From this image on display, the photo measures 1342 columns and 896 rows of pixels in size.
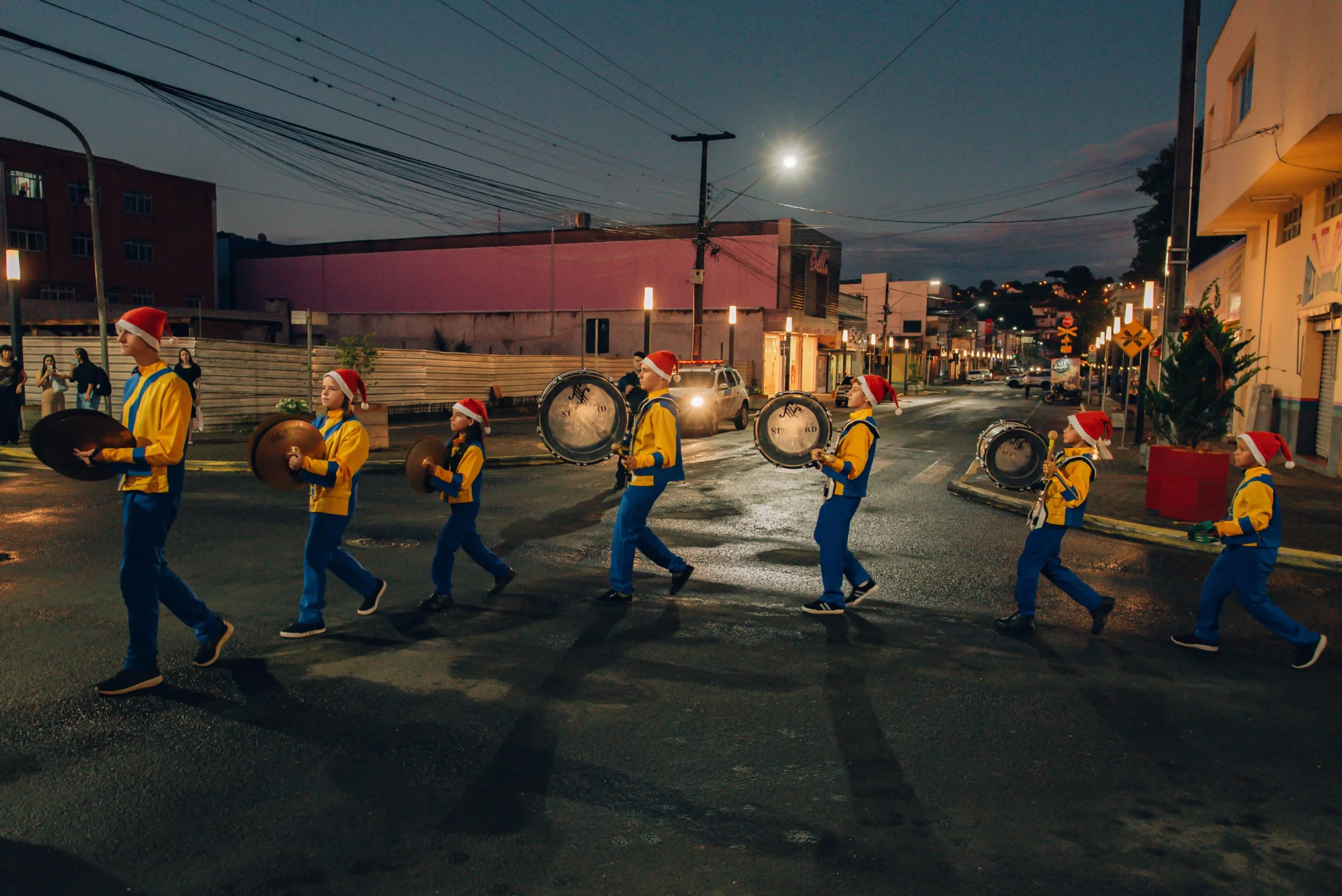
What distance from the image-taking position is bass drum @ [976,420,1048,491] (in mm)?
8602

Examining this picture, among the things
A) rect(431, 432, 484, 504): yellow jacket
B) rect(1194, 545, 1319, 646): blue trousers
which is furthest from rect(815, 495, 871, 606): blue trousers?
rect(431, 432, 484, 504): yellow jacket

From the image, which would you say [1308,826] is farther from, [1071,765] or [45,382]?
[45,382]

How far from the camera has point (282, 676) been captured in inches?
199

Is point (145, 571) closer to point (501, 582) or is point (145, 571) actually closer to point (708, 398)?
point (501, 582)

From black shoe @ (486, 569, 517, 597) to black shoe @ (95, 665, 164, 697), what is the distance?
8.42 feet

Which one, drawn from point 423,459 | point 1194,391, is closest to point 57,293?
point 423,459

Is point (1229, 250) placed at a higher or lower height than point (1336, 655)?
higher

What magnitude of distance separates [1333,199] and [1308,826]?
16353 millimetres

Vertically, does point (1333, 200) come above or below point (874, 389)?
above

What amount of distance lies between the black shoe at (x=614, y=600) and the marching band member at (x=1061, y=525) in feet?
9.22

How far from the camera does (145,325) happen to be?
4895 mm

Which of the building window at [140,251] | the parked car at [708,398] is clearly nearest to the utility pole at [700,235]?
the parked car at [708,398]

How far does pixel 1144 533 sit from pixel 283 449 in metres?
9.50

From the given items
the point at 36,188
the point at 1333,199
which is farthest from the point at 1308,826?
the point at 36,188
